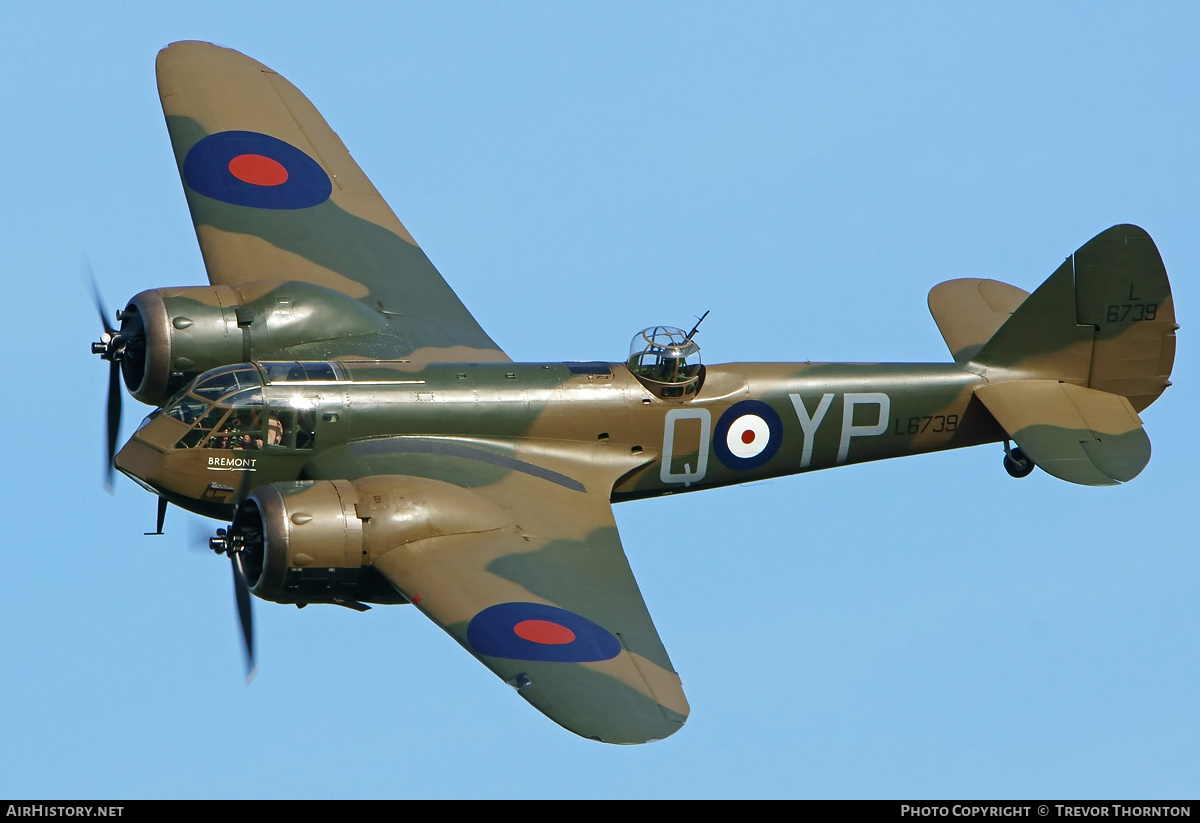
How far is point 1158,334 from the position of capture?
32156mm

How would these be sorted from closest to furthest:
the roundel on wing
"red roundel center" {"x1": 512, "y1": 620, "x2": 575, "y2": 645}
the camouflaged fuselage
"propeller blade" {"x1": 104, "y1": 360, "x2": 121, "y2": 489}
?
the roundel on wing
"red roundel center" {"x1": 512, "y1": 620, "x2": 575, "y2": 645}
the camouflaged fuselage
"propeller blade" {"x1": 104, "y1": 360, "x2": 121, "y2": 489}

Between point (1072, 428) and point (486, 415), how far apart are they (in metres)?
8.80

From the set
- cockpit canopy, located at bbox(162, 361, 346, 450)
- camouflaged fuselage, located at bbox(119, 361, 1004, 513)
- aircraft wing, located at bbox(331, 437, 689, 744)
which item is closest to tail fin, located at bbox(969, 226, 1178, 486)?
camouflaged fuselage, located at bbox(119, 361, 1004, 513)

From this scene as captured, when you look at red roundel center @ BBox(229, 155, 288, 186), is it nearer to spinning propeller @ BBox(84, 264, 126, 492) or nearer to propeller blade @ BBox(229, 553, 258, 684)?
spinning propeller @ BBox(84, 264, 126, 492)

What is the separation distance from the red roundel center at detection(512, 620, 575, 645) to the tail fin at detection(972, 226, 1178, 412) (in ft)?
30.3

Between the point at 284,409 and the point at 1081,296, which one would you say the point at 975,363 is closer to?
the point at 1081,296

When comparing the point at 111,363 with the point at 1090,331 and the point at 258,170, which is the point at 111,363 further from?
the point at 1090,331

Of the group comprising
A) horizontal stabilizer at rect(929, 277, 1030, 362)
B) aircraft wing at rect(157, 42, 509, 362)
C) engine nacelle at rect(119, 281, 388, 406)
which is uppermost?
aircraft wing at rect(157, 42, 509, 362)

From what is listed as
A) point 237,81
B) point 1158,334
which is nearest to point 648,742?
point 1158,334

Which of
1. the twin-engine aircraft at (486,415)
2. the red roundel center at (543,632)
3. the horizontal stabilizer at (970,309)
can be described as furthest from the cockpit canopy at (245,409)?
the horizontal stabilizer at (970,309)

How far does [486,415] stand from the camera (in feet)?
97.7

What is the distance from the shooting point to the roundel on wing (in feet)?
85.1

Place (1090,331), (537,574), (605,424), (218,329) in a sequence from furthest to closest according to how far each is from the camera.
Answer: (1090,331) → (218,329) → (605,424) → (537,574)

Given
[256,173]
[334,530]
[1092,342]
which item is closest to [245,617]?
[334,530]
